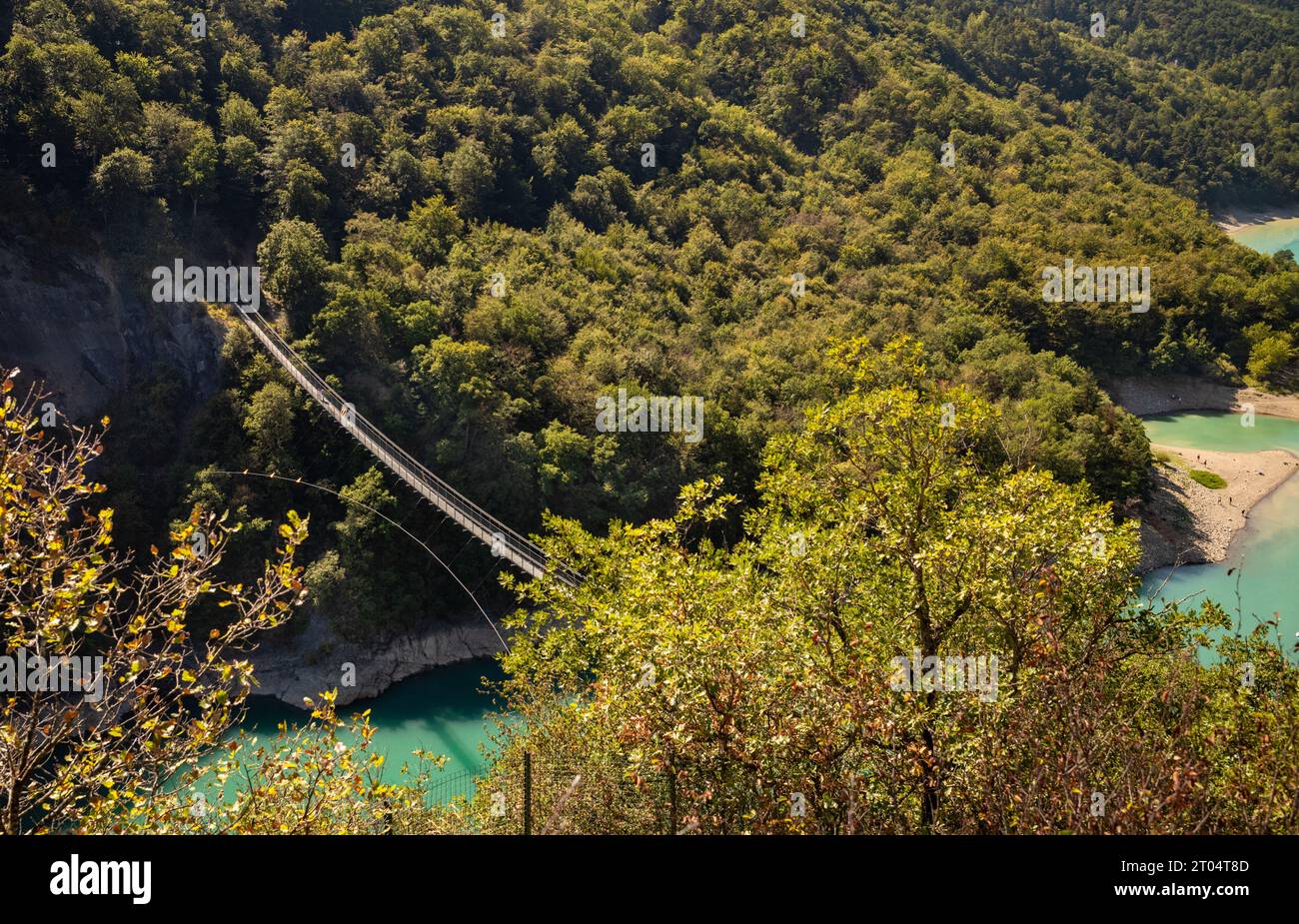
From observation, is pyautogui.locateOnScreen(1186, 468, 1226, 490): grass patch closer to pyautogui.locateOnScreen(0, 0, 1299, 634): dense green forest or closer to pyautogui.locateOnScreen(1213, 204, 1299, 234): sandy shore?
pyautogui.locateOnScreen(0, 0, 1299, 634): dense green forest

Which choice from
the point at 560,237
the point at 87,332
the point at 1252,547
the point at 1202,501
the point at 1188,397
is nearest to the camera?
the point at 87,332

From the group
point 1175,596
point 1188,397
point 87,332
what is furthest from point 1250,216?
point 87,332

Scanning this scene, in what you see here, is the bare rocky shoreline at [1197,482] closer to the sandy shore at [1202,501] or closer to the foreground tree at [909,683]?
the sandy shore at [1202,501]

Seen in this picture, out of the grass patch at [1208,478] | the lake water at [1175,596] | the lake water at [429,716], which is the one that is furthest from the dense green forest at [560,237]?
the grass patch at [1208,478]

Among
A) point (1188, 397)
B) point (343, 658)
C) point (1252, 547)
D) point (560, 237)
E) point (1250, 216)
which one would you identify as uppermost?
point (1250, 216)

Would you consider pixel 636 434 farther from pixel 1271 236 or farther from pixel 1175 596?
pixel 1271 236

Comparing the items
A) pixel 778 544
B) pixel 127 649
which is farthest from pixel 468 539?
pixel 127 649
